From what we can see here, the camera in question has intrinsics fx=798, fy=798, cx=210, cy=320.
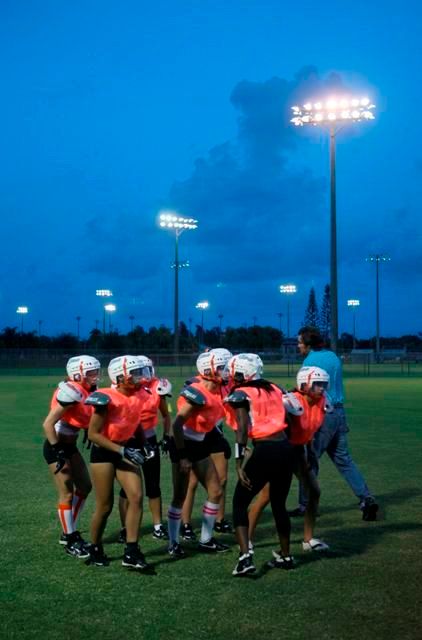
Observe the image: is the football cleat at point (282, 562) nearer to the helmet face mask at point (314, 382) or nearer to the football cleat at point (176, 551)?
the football cleat at point (176, 551)

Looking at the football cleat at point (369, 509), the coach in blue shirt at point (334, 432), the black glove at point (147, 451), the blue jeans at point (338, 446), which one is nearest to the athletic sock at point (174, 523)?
the black glove at point (147, 451)

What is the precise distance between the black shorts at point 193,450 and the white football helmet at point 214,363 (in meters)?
0.69

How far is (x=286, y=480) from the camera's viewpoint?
7270mm

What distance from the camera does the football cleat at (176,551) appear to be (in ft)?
26.1

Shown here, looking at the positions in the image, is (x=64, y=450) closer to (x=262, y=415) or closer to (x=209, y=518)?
(x=209, y=518)

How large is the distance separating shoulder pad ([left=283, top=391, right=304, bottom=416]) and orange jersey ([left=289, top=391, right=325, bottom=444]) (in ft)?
1.13

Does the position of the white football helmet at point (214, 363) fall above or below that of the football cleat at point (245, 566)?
above

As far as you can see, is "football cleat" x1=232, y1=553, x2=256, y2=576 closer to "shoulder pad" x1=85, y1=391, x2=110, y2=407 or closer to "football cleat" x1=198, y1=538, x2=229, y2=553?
"football cleat" x1=198, y1=538, x2=229, y2=553

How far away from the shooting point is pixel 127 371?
7.39 m

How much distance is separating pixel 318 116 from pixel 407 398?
13.1 m

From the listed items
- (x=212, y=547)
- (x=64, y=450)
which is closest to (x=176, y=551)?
(x=212, y=547)

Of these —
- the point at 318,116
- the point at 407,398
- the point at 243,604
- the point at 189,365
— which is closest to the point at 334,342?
the point at 407,398

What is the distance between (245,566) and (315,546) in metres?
1.25

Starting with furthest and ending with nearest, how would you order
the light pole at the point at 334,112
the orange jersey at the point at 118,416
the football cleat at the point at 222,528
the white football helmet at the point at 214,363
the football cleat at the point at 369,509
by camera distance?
1. the light pole at the point at 334,112
2. the football cleat at the point at 369,509
3. the football cleat at the point at 222,528
4. the white football helmet at the point at 214,363
5. the orange jersey at the point at 118,416
